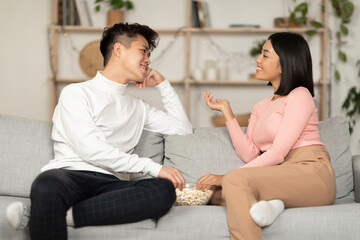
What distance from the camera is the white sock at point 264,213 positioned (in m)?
1.67

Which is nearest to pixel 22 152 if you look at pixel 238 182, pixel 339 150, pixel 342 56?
pixel 238 182

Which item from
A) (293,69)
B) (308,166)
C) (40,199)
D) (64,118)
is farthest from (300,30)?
(40,199)

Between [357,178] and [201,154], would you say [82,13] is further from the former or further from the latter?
[357,178]

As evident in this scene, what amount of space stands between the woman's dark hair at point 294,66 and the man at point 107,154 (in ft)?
1.80

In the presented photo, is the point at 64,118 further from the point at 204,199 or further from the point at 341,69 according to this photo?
the point at 341,69

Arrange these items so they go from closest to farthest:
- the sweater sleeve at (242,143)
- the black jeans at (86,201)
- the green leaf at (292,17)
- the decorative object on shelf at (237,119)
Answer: the black jeans at (86,201), the sweater sleeve at (242,143), the decorative object on shelf at (237,119), the green leaf at (292,17)

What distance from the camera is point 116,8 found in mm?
4402

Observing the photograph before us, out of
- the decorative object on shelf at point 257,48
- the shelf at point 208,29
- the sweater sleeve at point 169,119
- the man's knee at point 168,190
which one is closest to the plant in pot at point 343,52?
the shelf at point 208,29

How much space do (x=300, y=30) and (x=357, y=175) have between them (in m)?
2.30

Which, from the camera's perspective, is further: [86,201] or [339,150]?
[339,150]

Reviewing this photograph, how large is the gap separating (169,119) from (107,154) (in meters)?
0.57

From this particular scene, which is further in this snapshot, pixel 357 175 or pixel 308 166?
pixel 357 175

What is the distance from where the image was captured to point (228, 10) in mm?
4434

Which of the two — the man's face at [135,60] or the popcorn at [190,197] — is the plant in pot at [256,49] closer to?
the man's face at [135,60]
